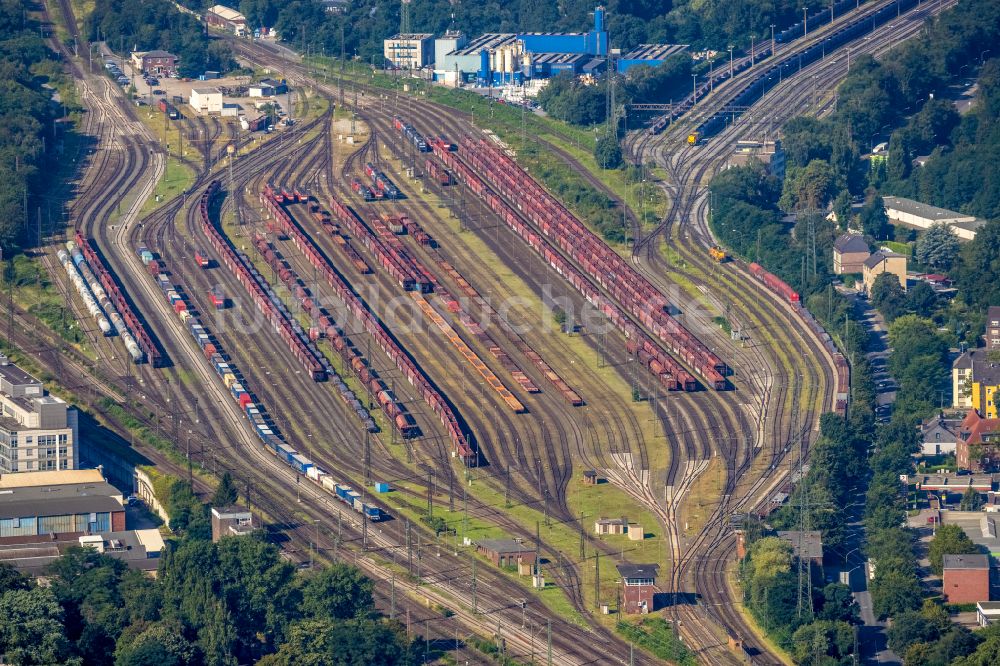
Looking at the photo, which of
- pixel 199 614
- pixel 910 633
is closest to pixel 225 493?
pixel 199 614

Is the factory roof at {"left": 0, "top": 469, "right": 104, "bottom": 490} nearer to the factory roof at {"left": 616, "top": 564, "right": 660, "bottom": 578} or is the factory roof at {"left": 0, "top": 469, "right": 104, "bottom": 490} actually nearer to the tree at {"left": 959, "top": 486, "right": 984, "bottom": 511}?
the factory roof at {"left": 616, "top": 564, "right": 660, "bottom": 578}

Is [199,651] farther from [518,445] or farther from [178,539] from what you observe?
[518,445]

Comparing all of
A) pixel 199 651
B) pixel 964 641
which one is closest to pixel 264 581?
pixel 199 651

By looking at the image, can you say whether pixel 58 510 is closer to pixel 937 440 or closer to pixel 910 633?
pixel 910 633

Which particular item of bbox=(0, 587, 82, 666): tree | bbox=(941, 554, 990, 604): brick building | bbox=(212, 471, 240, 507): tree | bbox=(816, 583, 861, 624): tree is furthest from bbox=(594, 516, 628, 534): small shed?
bbox=(0, 587, 82, 666): tree

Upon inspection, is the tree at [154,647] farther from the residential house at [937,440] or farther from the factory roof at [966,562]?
the residential house at [937,440]

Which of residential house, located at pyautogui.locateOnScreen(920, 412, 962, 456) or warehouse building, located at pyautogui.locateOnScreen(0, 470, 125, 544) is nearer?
warehouse building, located at pyautogui.locateOnScreen(0, 470, 125, 544)
